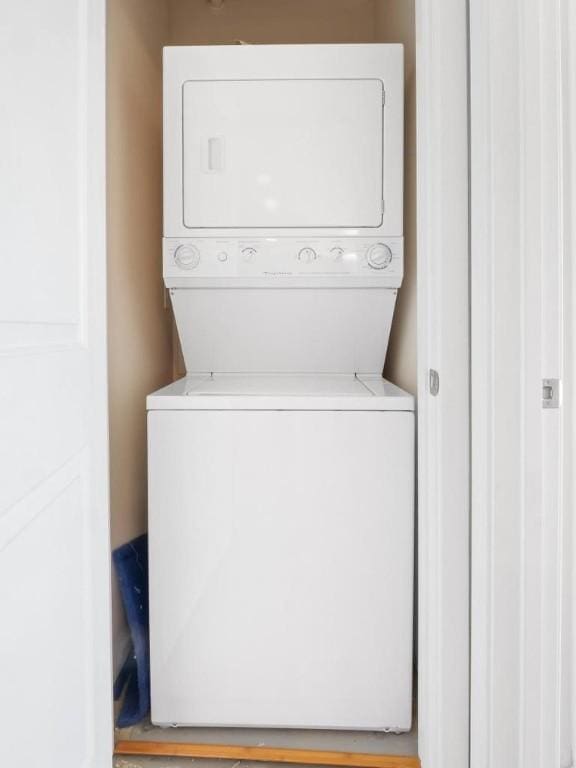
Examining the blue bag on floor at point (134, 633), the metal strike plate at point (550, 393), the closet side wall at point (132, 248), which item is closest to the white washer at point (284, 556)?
the blue bag on floor at point (134, 633)

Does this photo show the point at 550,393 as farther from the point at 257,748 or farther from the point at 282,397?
the point at 257,748

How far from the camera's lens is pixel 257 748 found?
1561 millimetres

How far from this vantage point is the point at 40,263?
0.94 m

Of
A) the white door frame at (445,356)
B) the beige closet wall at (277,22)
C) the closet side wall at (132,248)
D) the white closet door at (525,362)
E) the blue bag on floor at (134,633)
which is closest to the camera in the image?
the white closet door at (525,362)

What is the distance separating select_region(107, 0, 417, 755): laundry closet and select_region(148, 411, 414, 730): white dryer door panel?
0.01 meters

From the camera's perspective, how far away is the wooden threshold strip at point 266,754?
1.51m

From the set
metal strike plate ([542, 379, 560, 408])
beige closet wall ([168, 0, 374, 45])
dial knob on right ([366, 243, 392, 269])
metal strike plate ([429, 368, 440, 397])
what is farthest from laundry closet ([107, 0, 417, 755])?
metal strike plate ([542, 379, 560, 408])

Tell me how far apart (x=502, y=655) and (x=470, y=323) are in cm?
72

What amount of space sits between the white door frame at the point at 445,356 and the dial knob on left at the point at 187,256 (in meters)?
0.74

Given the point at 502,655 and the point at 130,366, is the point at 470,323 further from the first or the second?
the point at 130,366

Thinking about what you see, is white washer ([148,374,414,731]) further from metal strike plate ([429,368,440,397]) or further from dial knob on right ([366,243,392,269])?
dial knob on right ([366,243,392,269])

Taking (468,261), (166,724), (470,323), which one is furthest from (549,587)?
(166,724)

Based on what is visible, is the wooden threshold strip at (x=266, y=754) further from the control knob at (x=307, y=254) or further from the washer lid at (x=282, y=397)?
the control knob at (x=307, y=254)

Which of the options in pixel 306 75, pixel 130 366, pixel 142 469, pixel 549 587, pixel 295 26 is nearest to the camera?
pixel 549 587
